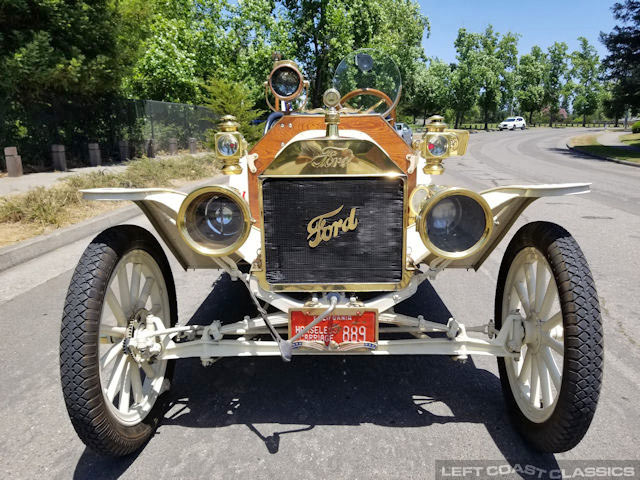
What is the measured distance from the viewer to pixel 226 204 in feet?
7.63

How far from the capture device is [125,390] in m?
2.23

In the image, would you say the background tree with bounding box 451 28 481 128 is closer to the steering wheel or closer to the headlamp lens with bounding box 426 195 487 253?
the steering wheel

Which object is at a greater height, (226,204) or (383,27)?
(383,27)

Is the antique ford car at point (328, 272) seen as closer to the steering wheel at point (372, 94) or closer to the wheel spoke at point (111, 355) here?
the wheel spoke at point (111, 355)

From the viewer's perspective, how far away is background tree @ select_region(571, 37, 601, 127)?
2596 inches

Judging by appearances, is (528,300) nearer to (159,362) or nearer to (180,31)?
(159,362)

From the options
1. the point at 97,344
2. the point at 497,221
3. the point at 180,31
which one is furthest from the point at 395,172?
the point at 180,31

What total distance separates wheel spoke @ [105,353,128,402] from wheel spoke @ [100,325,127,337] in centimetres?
11

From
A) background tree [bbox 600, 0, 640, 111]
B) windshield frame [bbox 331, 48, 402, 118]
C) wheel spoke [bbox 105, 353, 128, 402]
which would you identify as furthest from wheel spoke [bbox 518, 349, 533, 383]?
background tree [bbox 600, 0, 640, 111]

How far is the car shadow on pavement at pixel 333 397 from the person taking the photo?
2309 mm

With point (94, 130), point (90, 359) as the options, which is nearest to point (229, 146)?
point (90, 359)

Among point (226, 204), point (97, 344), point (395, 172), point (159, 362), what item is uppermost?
point (395, 172)

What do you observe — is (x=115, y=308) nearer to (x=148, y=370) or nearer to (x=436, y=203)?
(x=148, y=370)

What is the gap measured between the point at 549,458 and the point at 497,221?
124 cm
